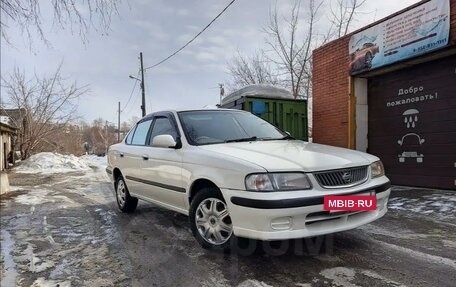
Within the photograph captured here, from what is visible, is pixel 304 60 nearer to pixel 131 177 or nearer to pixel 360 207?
pixel 131 177

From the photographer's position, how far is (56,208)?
717 cm

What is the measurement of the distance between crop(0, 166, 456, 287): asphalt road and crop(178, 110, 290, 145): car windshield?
1.23 meters

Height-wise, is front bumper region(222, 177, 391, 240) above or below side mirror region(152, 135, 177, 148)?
below

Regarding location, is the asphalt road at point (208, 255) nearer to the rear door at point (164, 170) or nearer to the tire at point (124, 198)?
the tire at point (124, 198)

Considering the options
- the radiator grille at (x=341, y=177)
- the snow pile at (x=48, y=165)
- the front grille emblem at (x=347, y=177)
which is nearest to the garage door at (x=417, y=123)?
the radiator grille at (x=341, y=177)

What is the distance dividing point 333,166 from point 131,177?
11.2 ft

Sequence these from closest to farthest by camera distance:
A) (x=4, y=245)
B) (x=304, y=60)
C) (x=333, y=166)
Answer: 1. (x=333, y=166)
2. (x=4, y=245)
3. (x=304, y=60)

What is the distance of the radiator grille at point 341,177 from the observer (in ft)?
11.6

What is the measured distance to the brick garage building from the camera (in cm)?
716

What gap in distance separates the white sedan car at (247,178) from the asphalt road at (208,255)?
0.34 meters

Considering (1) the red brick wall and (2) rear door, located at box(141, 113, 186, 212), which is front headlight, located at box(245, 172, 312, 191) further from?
(1) the red brick wall

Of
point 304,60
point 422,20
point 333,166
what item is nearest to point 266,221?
point 333,166

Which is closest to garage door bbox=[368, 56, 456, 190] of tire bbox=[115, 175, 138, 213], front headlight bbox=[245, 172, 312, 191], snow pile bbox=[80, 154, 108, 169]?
front headlight bbox=[245, 172, 312, 191]

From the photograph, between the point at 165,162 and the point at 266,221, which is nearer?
the point at 266,221
